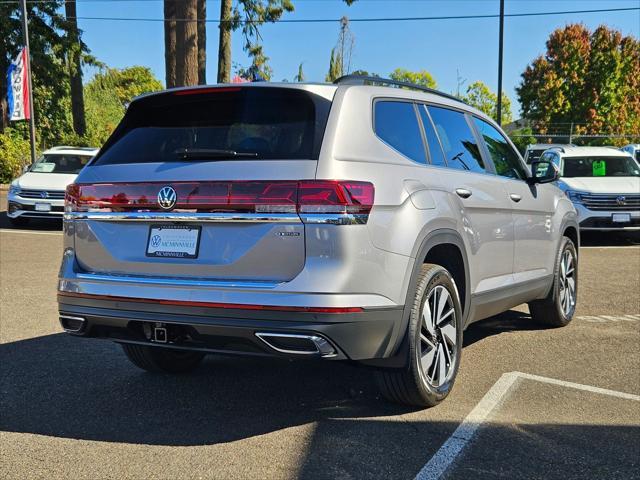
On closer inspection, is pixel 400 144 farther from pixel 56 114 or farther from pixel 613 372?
pixel 56 114

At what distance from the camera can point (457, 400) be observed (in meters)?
4.31

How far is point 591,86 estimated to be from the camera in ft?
179

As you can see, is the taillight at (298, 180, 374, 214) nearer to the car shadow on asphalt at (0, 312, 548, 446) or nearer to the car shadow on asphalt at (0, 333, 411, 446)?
the car shadow on asphalt at (0, 312, 548, 446)

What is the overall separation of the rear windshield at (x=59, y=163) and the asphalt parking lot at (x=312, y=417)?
986cm

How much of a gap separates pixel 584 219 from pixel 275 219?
1067 cm

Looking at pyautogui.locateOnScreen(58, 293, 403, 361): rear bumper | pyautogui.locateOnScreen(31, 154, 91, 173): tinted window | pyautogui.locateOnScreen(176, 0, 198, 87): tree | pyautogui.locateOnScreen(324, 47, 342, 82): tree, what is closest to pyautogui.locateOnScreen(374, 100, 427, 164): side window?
pyautogui.locateOnScreen(58, 293, 403, 361): rear bumper

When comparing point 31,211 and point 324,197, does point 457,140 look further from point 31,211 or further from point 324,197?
point 31,211

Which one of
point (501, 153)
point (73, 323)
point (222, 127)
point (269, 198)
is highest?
point (222, 127)

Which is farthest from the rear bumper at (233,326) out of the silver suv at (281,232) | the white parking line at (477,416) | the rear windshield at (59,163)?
the rear windshield at (59,163)

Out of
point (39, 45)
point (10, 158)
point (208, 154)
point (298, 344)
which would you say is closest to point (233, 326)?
point (298, 344)

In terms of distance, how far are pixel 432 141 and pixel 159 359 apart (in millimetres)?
2349

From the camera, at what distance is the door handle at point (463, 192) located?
436cm

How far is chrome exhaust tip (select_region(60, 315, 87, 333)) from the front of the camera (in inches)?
152

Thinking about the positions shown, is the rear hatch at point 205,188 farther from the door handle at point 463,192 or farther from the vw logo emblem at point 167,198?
the door handle at point 463,192
